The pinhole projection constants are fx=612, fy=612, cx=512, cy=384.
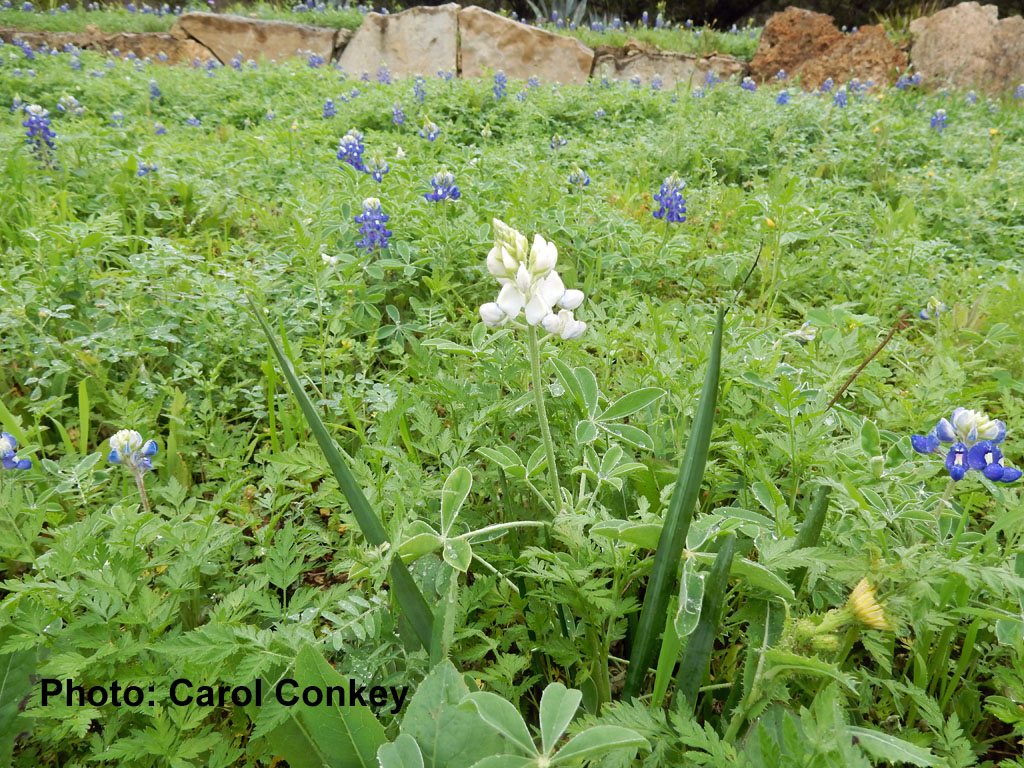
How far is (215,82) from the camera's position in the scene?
5895 millimetres

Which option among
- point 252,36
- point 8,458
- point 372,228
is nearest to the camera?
point 8,458

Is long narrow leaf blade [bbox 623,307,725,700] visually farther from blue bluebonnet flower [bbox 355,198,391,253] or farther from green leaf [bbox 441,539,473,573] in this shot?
blue bluebonnet flower [bbox 355,198,391,253]

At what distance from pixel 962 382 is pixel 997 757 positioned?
0.86 meters

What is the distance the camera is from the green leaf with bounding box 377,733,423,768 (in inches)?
31.8

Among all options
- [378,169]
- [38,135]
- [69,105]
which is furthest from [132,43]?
[378,169]

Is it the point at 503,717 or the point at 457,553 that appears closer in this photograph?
the point at 503,717

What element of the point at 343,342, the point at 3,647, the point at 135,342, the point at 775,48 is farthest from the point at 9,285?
the point at 775,48

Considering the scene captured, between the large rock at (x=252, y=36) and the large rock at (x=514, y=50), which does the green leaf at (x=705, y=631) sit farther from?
the large rock at (x=252, y=36)

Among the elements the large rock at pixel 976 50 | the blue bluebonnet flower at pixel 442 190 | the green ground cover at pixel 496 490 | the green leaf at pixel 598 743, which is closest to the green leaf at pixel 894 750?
the green ground cover at pixel 496 490

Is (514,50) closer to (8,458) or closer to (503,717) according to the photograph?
(8,458)

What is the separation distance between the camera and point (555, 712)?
30.1 inches

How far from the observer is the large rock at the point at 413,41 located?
8531 mm

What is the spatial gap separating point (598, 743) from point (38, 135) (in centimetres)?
398

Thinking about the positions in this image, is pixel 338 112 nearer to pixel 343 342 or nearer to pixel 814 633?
pixel 343 342
